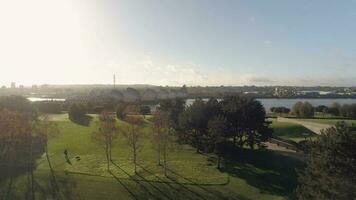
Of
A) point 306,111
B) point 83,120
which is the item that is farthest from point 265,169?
point 306,111

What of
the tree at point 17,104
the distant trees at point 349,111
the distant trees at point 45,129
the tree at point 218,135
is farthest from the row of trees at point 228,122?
the distant trees at point 349,111

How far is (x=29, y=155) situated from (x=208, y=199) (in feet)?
102

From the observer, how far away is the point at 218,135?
51406 millimetres

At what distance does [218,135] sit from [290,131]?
107 feet

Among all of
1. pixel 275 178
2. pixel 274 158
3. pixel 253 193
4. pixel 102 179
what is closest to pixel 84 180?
pixel 102 179

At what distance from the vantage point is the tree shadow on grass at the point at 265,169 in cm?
4366

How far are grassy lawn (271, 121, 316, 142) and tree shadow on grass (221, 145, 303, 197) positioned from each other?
18.4m

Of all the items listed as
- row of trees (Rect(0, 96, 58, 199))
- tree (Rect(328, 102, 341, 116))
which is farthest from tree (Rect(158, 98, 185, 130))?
tree (Rect(328, 102, 341, 116))

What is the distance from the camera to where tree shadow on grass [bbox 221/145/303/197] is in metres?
43.7

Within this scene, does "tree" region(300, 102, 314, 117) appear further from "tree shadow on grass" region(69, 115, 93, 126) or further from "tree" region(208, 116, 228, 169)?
"tree" region(208, 116, 228, 169)

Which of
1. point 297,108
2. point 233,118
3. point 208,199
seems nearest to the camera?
point 208,199

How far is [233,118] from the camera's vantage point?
5878 centimetres

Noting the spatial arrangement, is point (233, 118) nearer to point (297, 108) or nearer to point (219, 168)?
point (219, 168)

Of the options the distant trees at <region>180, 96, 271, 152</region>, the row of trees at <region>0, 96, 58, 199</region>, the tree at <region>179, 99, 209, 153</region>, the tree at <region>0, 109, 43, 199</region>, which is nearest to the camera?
the row of trees at <region>0, 96, 58, 199</region>
